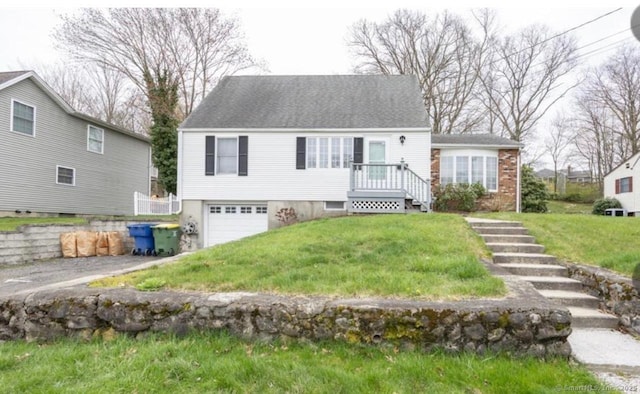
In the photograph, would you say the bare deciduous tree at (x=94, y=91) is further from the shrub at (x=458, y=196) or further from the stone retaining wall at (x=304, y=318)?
the stone retaining wall at (x=304, y=318)

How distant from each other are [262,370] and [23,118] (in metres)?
16.3

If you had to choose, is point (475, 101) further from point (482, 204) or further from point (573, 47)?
point (482, 204)

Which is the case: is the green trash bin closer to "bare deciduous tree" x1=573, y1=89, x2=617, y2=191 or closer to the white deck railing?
the white deck railing

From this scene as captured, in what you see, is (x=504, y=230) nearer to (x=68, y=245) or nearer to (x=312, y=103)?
(x=312, y=103)

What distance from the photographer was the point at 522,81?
2527 centimetres

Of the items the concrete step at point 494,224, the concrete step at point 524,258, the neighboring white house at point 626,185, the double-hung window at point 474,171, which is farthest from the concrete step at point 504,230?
the neighboring white house at point 626,185

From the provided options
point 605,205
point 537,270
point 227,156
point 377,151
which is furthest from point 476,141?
point 605,205

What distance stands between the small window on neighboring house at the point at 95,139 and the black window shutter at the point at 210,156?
8.01m

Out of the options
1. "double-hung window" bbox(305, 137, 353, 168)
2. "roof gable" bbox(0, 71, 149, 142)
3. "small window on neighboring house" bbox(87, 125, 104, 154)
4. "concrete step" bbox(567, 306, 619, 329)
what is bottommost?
"concrete step" bbox(567, 306, 619, 329)

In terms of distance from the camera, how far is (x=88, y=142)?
16672 millimetres

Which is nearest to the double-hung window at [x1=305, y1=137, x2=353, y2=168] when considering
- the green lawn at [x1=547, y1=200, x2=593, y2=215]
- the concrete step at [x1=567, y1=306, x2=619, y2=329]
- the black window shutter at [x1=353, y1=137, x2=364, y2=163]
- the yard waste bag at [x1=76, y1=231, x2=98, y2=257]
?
the black window shutter at [x1=353, y1=137, x2=364, y2=163]

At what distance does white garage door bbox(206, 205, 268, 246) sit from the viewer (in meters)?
12.7

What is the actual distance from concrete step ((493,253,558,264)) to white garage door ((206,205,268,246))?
28.0 ft

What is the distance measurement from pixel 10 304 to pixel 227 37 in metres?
21.6
